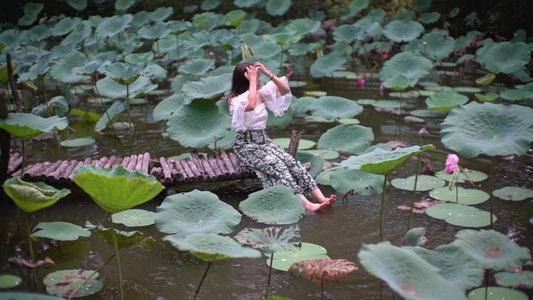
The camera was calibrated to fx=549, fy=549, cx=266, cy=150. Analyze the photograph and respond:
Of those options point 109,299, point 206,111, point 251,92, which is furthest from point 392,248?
point 206,111

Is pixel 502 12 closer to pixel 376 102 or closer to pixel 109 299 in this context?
pixel 376 102

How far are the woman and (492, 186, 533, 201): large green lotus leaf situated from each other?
1.13 meters

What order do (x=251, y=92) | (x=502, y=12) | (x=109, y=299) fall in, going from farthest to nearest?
(x=502, y=12), (x=251, y=92), (x=109, y=299)

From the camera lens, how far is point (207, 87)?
4.24 meters

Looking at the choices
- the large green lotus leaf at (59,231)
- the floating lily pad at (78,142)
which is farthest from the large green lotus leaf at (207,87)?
the large green lotus leaf at (59,231)

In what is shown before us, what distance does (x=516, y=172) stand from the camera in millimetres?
3947

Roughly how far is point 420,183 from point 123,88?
2.83m

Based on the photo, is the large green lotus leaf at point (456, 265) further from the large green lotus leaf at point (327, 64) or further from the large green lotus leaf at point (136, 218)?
the large green lotus leaf at point (327, 64)

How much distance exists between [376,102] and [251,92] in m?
2.65

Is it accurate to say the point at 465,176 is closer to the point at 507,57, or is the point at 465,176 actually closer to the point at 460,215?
the point at 460,215

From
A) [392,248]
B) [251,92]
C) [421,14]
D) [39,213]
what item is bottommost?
[421,14]

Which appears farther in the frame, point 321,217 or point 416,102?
point 416,102

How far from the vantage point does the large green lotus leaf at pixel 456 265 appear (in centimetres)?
189

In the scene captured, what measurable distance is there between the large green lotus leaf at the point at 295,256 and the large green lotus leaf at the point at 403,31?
499cm
